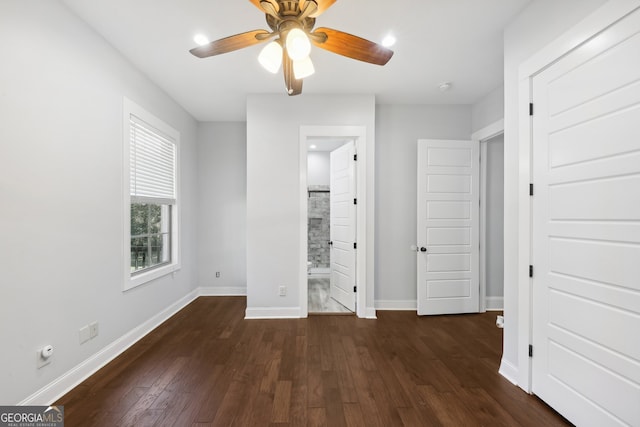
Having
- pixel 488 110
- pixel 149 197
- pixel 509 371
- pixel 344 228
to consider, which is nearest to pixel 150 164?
pixel 149 197

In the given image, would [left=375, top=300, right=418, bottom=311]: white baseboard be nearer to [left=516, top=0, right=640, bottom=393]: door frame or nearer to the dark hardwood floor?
the dark hardwood floor

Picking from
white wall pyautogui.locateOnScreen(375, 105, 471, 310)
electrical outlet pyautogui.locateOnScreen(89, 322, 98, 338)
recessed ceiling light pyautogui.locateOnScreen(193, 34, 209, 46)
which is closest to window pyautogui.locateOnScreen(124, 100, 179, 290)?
electrical outlet pyautogui.locateOnScreen(89, 322, 98, 338)

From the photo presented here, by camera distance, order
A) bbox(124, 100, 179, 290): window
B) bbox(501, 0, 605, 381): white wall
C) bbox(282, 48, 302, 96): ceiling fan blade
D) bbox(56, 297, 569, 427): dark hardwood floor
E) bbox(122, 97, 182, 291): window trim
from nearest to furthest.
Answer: bbox(282, 48, 302, 96): ceiling fan blade
bbox(56, 297, 569, 427): dark hardwood floor
bbox(501, 0, 605, 381): white wall
bbox(122, 97, 182, 291): window trim
bbox(124, 100, 179, 290): window

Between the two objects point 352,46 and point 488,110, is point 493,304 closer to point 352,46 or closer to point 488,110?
point 488,110

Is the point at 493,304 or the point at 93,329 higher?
the point at 93,329

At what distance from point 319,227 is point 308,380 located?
4.16m

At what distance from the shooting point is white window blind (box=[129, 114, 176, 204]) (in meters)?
2.87

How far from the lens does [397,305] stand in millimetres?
3730

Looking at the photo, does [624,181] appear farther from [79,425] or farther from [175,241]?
[175,241]

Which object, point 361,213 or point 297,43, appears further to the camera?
point 361,213

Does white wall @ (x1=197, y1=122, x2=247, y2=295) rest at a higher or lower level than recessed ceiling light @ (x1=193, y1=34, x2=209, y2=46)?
lower

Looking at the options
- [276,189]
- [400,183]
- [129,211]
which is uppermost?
[400,183]

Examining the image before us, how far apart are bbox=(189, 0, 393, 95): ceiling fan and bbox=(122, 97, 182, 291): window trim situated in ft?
5.23

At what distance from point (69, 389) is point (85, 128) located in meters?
1.99
